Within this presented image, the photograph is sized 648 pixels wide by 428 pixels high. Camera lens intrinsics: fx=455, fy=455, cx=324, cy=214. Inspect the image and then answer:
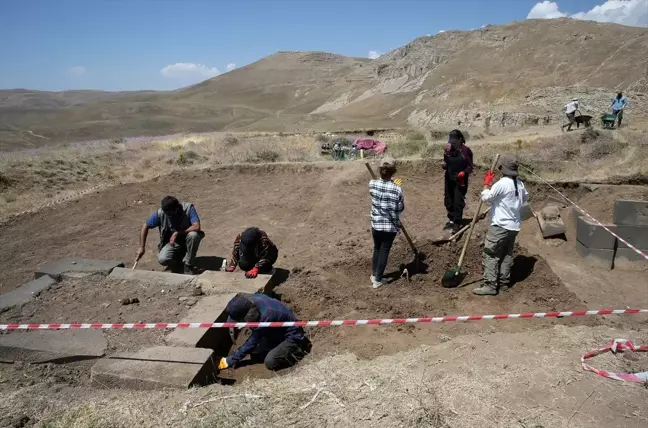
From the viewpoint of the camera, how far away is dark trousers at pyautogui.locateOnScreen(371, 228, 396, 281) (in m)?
5.57

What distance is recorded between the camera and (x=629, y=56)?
3222 centimetres

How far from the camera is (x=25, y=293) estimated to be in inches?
210

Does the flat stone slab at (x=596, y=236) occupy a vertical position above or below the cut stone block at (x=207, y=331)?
above

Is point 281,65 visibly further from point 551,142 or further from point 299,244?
point 299,244

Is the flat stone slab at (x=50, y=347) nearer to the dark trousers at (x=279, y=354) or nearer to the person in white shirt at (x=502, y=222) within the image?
the dark trousers at (x=279, y=354)

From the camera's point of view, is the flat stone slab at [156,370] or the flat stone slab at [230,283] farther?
the flat stone slab at [230,283]

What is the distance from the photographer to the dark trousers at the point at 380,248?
5.57 metres

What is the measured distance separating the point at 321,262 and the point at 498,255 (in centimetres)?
255

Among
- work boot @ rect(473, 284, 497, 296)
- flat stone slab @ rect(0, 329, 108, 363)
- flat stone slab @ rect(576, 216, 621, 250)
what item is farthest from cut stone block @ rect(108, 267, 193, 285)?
flat stone slab @ rect(576, 216, 621, 250)

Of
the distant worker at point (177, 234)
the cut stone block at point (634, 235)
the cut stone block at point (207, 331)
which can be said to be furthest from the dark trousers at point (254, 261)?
the cut stone block at point (634, 235)

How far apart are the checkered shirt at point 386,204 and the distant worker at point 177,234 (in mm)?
2486

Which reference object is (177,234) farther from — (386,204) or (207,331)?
(386,204)

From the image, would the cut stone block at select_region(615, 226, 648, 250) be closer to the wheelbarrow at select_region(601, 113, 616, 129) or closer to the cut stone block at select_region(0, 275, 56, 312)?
the cut stone block at select_region(0, 275, 56, 312)

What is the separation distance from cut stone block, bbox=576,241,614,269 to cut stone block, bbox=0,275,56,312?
7.11 m
